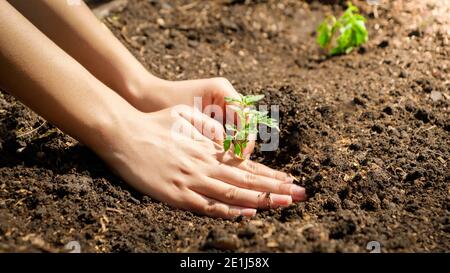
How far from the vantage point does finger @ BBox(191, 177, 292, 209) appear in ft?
7.99

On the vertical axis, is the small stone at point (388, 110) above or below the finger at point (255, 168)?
above

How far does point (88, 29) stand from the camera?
2828mm

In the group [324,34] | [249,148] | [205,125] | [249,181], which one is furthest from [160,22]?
[249,181]

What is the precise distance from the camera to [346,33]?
3.83 meters

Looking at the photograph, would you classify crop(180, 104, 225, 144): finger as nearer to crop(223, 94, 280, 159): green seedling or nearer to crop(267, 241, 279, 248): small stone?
crop(223, 94, 280, 159): green seedling

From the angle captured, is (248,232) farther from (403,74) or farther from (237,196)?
(403,74)

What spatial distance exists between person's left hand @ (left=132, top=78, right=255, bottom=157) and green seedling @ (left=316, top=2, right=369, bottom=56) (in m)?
1.38

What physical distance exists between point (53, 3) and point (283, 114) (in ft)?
4.91

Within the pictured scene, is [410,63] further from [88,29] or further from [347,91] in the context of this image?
[88,29]

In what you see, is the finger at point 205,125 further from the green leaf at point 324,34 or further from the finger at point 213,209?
the green leaf at point 324,34

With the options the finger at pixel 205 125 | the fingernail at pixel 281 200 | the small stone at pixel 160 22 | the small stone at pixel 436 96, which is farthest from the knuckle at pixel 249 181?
the small stone at pixel 160 22

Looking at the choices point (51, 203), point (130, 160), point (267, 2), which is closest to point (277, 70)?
point (267, 2)

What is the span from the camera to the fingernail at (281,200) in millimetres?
2445

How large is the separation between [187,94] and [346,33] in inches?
63.2
